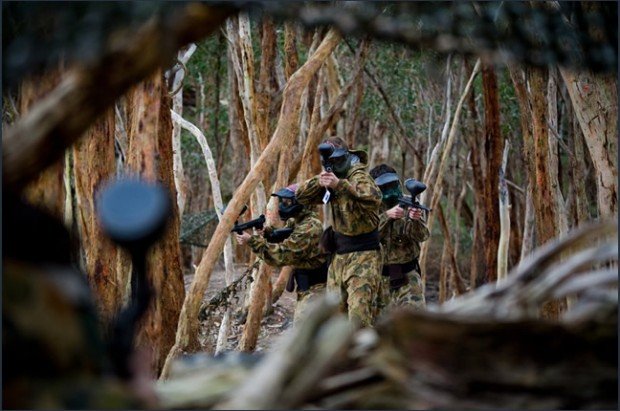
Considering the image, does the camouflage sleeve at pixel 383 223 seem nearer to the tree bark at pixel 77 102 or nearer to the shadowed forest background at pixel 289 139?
the shadowed forest background at pixel 289 139

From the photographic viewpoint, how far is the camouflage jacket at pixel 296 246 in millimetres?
8609

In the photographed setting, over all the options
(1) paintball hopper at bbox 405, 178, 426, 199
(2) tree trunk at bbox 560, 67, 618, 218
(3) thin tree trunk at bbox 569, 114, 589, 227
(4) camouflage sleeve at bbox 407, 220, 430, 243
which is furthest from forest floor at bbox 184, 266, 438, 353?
(2) tree trunk at bbox 560, 67, 618, 218

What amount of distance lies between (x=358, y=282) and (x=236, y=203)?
52.1 inches

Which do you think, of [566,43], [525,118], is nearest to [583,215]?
[525,118]

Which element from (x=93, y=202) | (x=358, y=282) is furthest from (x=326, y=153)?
(x=93, y=202)

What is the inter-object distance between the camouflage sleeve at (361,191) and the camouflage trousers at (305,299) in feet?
3.24

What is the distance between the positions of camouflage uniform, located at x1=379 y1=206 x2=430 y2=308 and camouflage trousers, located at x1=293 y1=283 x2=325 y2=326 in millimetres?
717

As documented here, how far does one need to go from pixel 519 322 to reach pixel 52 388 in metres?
1.05

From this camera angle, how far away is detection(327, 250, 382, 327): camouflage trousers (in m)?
8.40

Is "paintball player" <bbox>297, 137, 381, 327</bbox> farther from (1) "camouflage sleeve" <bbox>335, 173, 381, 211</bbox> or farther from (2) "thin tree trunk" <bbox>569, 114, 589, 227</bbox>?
(2) "thin tree trunk" <bbox>569, 114, 589, 227</bbox>

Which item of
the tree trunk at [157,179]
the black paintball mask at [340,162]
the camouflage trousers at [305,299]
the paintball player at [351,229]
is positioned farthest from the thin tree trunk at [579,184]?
the tree trunk at [157,179]

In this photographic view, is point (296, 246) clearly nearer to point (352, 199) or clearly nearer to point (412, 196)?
point (352, 199)

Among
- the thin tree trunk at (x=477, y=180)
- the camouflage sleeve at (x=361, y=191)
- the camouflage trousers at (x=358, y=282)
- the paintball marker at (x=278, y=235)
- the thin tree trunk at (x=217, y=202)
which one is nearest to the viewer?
the camouflage sleeve at (x=361, y=191)

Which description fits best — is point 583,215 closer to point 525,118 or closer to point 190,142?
point 525,118
